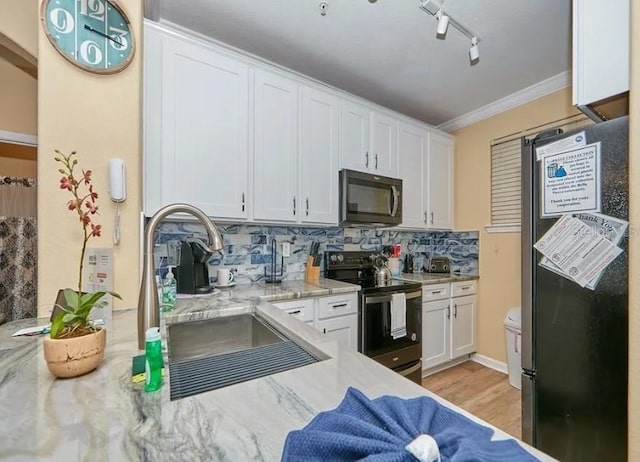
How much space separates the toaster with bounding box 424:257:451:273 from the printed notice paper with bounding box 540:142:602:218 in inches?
80.4

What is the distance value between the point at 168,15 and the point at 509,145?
3.12 meters

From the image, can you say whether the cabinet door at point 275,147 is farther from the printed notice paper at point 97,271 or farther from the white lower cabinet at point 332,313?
the printed notice paper at point 97,271

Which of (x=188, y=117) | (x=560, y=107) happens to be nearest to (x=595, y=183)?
(x=560, y=107)

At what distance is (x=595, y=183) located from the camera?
117cm

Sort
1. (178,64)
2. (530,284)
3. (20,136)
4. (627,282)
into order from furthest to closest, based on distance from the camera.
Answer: (20,136) < (178,64) < (530,284) < (627,282)

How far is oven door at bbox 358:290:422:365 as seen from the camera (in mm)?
2242

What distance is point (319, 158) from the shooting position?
240 centimetres

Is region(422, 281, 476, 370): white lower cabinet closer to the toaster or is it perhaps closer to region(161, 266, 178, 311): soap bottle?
the toaster

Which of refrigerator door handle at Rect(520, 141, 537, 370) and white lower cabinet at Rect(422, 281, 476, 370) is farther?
white lower cabinet at Rect(422, 281, 476, 370)

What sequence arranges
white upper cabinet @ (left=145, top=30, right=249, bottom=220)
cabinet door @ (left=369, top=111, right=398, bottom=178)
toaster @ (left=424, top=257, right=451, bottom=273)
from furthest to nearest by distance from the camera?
toaster @ (left=424, top=257, right=451, bottom=273) → cabinet door @ (left=369, top=111, right=398, bottom=178) → white upper cabinet @ (left=145, top=30, right=249, bottom=220)

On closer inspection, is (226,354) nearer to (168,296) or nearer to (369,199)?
(168,296)

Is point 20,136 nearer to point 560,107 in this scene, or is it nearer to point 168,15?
point 168,15

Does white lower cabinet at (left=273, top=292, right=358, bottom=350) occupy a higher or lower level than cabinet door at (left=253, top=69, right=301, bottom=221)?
lower

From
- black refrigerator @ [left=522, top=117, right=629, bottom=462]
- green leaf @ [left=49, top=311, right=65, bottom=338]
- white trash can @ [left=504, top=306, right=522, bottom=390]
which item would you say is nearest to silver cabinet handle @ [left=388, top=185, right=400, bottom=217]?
black refrigerator @ [left=522, top=117, right=629, bottom=462]
